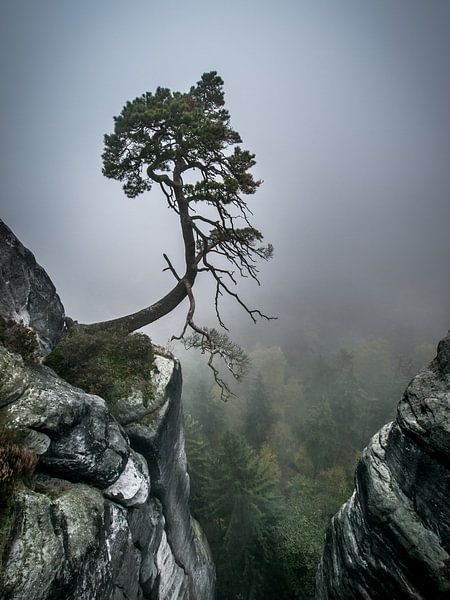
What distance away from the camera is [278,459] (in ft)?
165

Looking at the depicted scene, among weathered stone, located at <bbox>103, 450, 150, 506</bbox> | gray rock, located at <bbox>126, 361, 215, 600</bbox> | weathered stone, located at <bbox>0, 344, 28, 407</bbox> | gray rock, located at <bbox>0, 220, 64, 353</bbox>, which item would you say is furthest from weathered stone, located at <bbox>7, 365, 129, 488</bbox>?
gray rock, located at <bbox>0, 220, 64, 353</bbox>

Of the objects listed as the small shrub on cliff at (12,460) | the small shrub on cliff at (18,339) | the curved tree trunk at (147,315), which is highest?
the curved tree trunk at (147,315)

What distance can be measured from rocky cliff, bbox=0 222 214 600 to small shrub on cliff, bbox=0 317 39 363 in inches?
16.2

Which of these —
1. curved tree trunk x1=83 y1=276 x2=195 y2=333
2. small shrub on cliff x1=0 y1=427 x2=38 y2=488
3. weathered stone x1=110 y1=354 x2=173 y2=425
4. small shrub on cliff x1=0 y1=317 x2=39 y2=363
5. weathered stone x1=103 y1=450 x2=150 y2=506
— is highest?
curved tree trunk x1=83 y1=276 x2=195 y2=333

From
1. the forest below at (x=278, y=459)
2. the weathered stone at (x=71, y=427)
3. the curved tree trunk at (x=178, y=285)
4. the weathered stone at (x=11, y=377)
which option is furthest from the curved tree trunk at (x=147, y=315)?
the forest below at (x=278, y=459)

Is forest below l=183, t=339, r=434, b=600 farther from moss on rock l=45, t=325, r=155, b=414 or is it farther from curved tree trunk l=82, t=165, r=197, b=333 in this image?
moss on rock l=45, t=325, r=155, b=414

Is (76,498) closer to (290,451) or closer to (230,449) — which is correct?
(230,449)

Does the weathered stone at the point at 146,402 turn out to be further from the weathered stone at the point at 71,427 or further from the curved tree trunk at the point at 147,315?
the curved tree trunk at the point at 147,315

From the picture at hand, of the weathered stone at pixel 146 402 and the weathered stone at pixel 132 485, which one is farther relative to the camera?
the weathered stone at pixel 146 402

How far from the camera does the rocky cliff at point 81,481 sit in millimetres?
5938

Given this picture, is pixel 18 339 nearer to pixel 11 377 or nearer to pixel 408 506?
pixel 11 377

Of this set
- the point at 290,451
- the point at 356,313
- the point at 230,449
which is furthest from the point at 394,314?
the point at 230,449

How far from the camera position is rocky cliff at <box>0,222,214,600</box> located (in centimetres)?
594

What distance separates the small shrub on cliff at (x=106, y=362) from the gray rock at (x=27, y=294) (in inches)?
34.4
